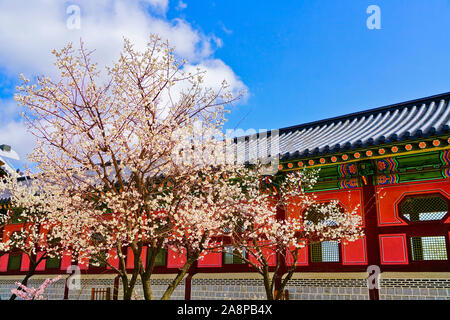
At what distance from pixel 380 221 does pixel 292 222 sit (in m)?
2.37

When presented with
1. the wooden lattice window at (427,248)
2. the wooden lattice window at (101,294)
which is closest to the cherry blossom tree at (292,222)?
the wooden lattice window at (427,248)

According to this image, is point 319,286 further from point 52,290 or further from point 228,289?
point 52,290

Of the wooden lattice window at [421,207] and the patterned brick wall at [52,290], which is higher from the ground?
the wooden lattice window at [421,207]

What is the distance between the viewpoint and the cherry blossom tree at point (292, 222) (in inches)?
413

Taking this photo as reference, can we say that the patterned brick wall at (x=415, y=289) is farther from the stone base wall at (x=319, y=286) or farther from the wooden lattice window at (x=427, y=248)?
the wooden lattice window at (x=427, y=248)

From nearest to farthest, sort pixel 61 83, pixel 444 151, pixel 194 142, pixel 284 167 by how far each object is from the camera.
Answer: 1. pixel 61 83
2. pixel 194 142
3. pixel 444 151
4. pixel 284 167

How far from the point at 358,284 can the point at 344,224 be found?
5.18 feet

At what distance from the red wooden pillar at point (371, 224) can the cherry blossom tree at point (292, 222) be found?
27cm

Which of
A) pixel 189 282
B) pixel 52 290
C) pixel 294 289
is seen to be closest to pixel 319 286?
pixel 294 289

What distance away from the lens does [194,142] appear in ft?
28.1

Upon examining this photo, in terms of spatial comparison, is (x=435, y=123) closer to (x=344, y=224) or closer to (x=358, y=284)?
(x=344, y=224)
